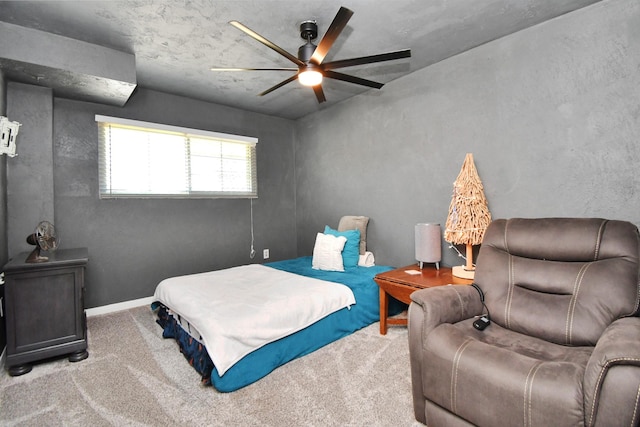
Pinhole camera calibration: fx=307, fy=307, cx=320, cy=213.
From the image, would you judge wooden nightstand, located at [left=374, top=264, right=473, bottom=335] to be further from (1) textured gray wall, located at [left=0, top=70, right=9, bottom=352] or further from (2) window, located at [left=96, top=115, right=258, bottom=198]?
(1) textured gray wall, located at [left=0, top=70, right=9, bottom=352]

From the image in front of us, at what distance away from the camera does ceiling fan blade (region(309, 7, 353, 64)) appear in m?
1.68

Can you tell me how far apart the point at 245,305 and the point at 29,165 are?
2.58 m

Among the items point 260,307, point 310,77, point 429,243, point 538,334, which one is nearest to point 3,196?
point 260,307

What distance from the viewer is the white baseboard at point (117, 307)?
11.0 ft

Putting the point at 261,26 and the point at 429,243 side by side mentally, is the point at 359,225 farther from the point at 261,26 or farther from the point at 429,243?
the point at 261,26

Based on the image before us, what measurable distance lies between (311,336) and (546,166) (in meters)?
2.31

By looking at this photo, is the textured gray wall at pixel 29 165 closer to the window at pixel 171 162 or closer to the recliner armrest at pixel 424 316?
the window at pixel 171 162

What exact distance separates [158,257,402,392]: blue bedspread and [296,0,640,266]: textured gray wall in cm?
76

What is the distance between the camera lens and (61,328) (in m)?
2.36

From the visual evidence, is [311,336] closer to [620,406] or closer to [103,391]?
[103,391]

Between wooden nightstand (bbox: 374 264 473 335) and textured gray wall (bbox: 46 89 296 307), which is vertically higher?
textured gray wall (bbox: 46 89 296 307)

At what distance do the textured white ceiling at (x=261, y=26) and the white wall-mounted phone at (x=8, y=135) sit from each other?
0.79 meters

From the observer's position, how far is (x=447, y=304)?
1.73 m

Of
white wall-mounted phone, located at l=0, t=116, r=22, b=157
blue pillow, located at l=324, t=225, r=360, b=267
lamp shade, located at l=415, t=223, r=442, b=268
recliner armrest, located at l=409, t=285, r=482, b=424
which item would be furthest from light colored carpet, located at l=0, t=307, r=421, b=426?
white wall-mounted phone, located at l=0, t=116, r=22, b=157
